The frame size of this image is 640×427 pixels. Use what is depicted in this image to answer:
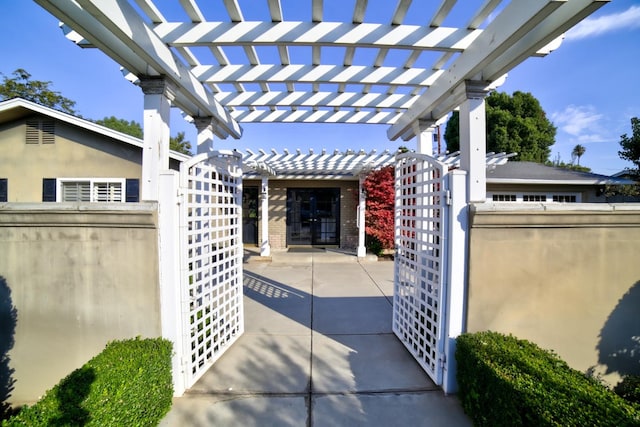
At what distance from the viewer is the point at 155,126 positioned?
2.54 meters

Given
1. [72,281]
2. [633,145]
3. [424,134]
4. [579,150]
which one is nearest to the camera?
[72,281]

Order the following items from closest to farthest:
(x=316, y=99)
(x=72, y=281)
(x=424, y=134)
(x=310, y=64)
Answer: (x=72, y=281), (x=310, y=64), (x=424, y=134), (x=316, y=99)

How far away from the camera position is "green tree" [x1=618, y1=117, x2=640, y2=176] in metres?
8.45

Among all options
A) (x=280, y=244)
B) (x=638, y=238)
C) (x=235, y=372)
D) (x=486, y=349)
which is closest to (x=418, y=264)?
(x=486, y=349)

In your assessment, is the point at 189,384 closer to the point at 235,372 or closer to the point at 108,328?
the point at 235,372

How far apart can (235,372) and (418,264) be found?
2266mm

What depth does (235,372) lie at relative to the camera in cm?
277

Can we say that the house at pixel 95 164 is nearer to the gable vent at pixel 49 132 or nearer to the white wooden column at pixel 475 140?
the gable vent at pixel 49 132

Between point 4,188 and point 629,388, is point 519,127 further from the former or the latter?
point 4,188

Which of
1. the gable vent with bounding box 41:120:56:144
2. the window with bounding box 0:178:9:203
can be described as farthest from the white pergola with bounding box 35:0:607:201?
the window with bounding box 0:178:9:203

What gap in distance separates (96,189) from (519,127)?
866 inches

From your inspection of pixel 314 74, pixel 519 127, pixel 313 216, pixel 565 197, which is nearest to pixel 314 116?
pixel 314 74

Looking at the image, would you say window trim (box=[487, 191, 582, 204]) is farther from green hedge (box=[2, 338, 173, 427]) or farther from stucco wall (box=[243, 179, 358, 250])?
green hedge (box=[2, 338, 173, 427])

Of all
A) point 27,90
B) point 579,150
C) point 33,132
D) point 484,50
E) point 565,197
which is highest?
point 579,150
